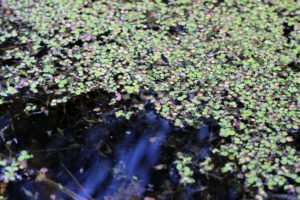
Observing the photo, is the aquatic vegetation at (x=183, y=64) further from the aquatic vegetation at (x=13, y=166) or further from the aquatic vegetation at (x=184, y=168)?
the aquatic vegetation at (x=13, y=166)

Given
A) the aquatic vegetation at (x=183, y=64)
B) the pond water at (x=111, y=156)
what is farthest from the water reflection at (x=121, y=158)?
the aquatic vegetation at (x=183, y=64)

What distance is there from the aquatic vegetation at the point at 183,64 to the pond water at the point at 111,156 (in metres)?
0.10

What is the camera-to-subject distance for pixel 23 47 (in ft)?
9.60

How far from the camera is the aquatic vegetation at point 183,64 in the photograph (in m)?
2.20

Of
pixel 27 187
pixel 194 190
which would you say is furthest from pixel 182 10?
pixel 27 187

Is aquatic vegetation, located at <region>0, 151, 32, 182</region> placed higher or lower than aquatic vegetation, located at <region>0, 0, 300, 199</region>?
lower

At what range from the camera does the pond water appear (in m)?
1.97

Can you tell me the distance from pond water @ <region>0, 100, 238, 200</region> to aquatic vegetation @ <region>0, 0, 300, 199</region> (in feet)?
0.33

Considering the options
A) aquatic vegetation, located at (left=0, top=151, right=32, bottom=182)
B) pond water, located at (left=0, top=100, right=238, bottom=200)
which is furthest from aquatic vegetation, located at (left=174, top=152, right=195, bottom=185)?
aquatic vegetation, located at (left=0, top=151, right=32, bottom=182)

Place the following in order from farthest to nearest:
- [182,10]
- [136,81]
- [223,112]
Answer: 1. [182,10]
2. [136,81]
3. [223,112]

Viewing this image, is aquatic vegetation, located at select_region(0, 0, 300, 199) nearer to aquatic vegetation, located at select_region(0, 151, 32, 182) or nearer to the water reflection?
the water reflection

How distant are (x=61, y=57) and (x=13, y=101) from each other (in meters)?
0.58

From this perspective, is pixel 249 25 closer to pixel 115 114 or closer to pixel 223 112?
pixel 223 112

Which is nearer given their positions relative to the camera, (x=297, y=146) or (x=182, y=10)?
(x=297, y=146)
